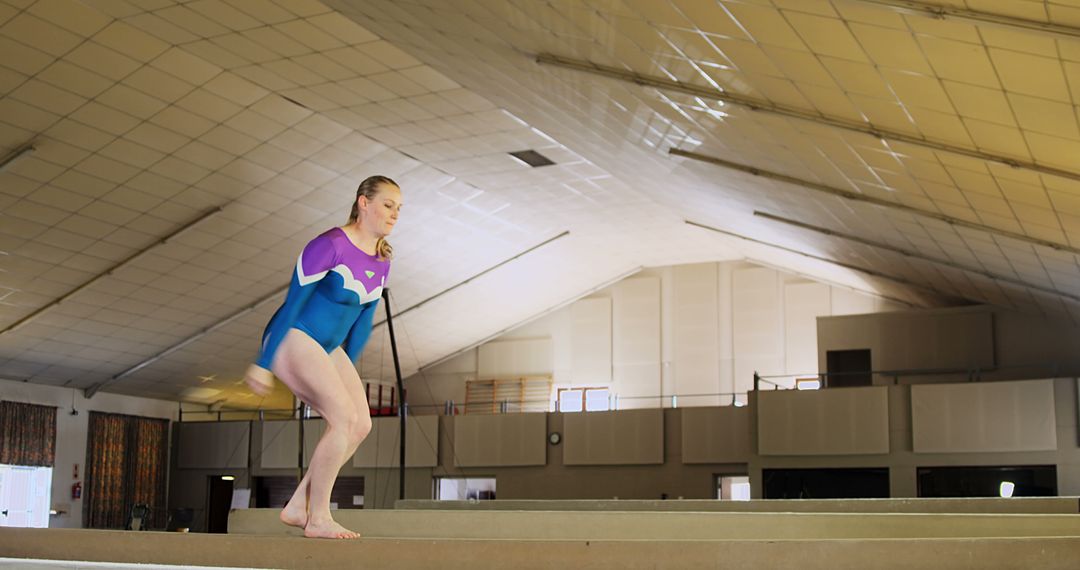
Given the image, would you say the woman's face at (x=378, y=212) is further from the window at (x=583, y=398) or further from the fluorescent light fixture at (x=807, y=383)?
the window at (x=583, y=398)

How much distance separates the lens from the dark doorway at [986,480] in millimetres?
18359

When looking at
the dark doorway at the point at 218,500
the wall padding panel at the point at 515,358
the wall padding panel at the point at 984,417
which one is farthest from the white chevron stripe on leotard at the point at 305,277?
the wall padding panel at the point at 515,358

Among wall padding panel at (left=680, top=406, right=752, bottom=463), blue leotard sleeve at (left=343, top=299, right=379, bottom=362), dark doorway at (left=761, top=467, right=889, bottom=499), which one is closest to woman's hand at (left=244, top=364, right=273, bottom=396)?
blue leotard sleeve at (left=343, top=299, right=379, bottom=362)

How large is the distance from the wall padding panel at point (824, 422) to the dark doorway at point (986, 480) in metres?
0.90

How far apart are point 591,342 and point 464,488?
17.5 feet

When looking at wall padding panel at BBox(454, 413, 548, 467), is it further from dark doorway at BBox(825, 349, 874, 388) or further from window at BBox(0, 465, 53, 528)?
window at BBox(0, 465, 53, 528)

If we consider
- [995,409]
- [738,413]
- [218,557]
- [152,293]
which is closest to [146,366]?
[152,293]

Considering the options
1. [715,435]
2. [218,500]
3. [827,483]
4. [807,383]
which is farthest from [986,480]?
[218,500]

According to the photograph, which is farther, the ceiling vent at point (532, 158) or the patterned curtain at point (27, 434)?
the patterned curtain at point (27, 434)

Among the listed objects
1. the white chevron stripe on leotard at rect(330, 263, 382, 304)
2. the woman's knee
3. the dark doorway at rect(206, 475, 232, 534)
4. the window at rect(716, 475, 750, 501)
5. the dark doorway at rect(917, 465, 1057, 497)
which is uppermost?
the white chevron stripe on leotard at rect(330, 263, 382, 304)

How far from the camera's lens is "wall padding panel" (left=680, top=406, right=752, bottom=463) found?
22.4 meters

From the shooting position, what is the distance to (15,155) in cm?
1567

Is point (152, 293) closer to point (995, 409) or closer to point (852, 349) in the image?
point (852, 349)

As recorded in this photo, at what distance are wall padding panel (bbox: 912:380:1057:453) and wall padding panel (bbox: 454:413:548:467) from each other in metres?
7.96
